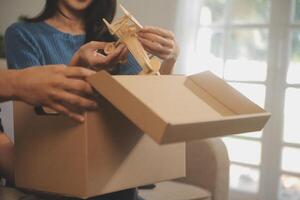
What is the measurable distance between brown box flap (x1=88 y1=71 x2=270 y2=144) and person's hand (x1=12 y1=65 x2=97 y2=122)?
20 mm

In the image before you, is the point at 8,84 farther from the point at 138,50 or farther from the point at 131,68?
the point at 131,68

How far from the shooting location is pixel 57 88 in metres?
0.57

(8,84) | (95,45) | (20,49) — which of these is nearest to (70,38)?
(20,49)

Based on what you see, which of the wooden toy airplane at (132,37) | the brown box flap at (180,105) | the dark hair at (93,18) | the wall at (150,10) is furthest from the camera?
the wall at (150,10)

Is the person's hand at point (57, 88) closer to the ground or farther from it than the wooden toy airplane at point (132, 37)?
closer to the ground

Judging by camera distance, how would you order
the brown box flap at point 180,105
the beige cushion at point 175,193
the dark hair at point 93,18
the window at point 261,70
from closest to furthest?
1. the brown box flap at point 180,105
2. the dark hair at point 93,18
3. the beige cushion at point 175,193
4. the window at point 261,70

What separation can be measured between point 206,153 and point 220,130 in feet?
2.78

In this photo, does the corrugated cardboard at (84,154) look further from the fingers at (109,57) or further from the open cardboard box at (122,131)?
the fingers at (109,57)

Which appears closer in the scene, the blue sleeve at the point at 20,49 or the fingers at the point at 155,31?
the fingers at the point at 155,31

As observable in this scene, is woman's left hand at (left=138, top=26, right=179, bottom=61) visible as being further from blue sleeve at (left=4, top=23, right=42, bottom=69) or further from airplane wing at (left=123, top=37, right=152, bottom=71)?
blue sleeve at (left=4, top=23, right=42, bottom=69)

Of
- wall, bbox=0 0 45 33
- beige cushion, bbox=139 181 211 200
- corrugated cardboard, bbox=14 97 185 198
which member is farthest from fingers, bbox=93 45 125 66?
wall, bbox=0 0 45 33

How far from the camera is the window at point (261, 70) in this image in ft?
6.60

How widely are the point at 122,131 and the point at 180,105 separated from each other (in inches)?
4.0

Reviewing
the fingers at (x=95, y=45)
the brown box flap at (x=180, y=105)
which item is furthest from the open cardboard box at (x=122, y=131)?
the fingers at (x=95, y=45)
